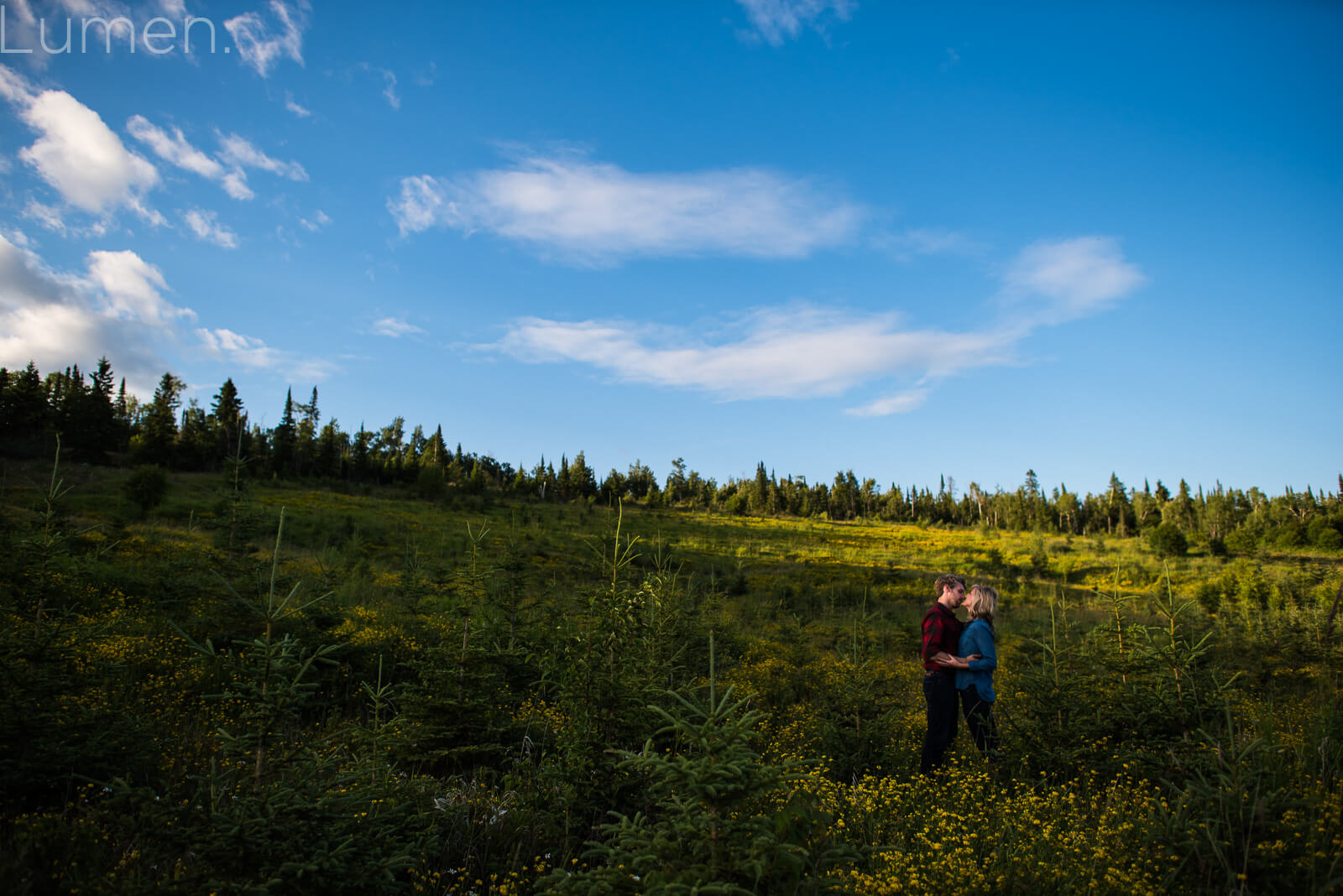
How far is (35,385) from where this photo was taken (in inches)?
1785


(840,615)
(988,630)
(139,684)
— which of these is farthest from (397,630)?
(840,615)

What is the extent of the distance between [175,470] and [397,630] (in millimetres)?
49347

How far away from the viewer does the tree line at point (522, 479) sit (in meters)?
42.5

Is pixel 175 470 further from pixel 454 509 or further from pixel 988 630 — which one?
pixel 988 630

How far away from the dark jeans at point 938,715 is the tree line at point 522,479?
33.9 ft

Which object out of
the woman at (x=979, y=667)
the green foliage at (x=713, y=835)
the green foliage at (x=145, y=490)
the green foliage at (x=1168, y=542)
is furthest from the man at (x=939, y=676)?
the green foliage at (x=1168, y=542)

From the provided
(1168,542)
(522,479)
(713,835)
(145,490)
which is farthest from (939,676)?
(522,479)

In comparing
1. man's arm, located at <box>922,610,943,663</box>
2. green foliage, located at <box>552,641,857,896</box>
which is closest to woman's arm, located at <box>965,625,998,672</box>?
man's arm, located at <box>922,610,943,663</box>

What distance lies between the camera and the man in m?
5.41

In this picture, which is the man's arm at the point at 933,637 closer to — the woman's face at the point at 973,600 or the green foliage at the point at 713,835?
the woman's face at the point at 973,600

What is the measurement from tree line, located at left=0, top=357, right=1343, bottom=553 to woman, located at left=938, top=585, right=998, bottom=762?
10545 mm

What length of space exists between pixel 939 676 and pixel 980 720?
52cm

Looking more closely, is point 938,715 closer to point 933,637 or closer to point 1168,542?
point 933,637

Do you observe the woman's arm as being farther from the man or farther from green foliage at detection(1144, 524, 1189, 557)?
green foliage at detection(1144, 524, 1189, 557)
